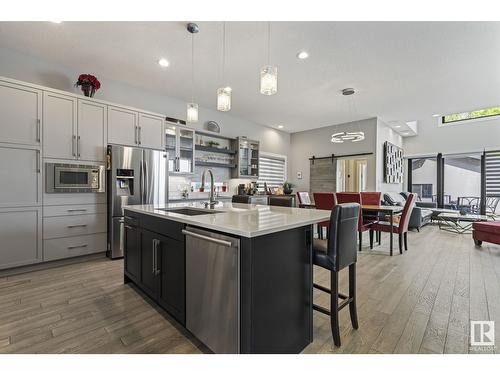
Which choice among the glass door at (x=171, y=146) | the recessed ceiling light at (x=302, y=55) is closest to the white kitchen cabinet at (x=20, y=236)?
the glass door at (x=171, y=146)

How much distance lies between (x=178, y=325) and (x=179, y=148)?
3.44 m

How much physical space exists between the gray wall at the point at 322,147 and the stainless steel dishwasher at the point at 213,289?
19.1 ft

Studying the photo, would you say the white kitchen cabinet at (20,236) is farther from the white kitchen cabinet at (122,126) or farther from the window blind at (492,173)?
the window blind at (492,173)

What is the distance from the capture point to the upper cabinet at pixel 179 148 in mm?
4566

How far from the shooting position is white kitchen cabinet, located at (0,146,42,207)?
2826mm

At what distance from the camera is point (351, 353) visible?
1580 millimetres

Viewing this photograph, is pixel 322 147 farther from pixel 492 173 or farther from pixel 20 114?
pixel 20 114

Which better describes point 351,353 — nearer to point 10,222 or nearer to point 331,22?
point 331,22

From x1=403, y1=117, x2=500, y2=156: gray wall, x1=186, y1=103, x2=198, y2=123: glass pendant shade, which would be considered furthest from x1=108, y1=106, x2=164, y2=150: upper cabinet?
x1=403, y1=117, x2=500, y2=156: gray wall

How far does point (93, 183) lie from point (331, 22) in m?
3.71

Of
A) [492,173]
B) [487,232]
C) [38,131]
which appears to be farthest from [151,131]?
[492,173]

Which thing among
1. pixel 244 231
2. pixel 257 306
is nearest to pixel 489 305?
pixel 257 306

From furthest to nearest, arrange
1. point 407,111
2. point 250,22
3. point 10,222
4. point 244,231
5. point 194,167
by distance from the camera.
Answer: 1. point 407,111
2. point 194,167
3. point 10,222
4. point 250,22
5. point 244,231

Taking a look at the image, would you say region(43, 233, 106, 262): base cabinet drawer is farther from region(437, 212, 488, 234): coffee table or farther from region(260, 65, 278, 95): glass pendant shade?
region(437, 212, 488, 234): coffee table
